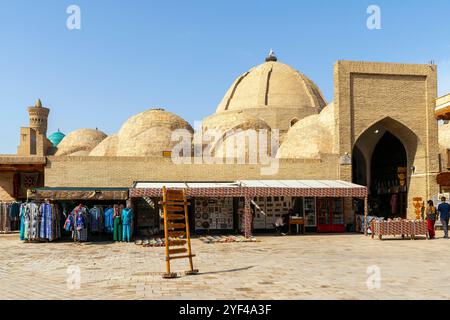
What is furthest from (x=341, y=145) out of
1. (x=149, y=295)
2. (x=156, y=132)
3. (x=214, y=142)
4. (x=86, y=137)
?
(x=86, y=137)

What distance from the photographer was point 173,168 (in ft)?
63.6

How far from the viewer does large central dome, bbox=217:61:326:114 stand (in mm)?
36781

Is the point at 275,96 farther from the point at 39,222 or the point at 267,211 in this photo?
the point at 39,222

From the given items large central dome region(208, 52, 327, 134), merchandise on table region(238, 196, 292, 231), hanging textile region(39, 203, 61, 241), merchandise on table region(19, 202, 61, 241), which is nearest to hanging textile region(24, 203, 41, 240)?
merchandise on table region(19, 202, 61, 241)

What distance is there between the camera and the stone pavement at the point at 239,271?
7281 millimetres

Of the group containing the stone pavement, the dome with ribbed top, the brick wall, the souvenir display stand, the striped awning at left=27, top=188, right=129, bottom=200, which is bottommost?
the stone pavement

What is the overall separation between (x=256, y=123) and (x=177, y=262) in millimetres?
19515

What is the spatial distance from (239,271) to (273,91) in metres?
29.3

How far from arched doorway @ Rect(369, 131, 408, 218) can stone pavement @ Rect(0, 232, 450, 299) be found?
8.80 m

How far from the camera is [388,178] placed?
25125 millimetres

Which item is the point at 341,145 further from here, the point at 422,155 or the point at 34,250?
the point at 34,250

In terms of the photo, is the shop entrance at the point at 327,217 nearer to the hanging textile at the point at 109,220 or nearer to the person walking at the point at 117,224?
the person walking at the point at 117,224

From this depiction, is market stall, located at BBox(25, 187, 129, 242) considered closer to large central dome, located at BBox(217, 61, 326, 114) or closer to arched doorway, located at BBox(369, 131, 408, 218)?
arched doorway, located at BBox(369, 131, 408, 218)

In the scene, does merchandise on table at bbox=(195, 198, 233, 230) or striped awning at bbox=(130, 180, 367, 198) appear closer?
striped awning at bbox=(130, 180, 367, 198)
